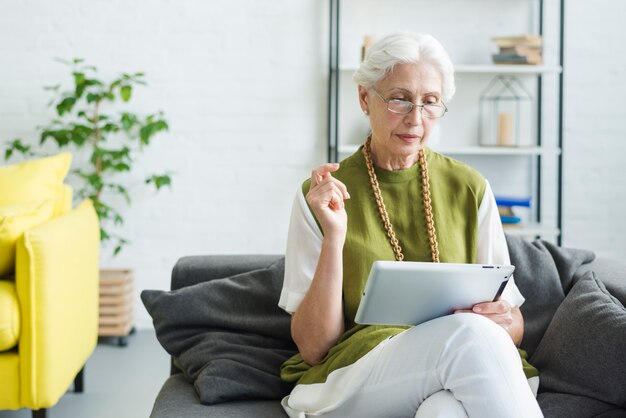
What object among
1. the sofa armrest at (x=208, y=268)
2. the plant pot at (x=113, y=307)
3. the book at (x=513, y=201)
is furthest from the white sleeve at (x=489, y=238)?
the plant pot at (x=113, y=307)

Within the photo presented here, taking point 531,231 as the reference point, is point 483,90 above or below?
above

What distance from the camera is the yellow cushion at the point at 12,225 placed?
265cm

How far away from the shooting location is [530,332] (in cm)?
213

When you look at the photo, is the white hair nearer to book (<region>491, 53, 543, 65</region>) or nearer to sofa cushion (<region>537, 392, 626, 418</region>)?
sofa cushion (<region>537, 392, 626, 418</region>)

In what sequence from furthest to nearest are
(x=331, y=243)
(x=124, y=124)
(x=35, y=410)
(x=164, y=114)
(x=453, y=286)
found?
(x=164, y=114) < (x=124, y=124) < (x=35, y=410) < (x=331, y=243) < (x=453, y=286)

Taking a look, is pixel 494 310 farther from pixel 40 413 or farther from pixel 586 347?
pixel 40 413

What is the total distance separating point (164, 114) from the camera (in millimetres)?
4184

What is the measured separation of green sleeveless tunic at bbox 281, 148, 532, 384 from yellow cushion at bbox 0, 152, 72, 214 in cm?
144

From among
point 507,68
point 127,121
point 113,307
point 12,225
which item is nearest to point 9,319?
point 12,225

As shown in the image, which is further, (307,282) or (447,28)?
(447,28)

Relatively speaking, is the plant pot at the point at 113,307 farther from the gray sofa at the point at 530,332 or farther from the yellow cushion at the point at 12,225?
the gray sofa at the point at 530,332

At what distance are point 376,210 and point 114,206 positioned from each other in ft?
8.18

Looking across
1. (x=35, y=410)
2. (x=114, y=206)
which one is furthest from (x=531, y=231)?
(x=35, y=410)

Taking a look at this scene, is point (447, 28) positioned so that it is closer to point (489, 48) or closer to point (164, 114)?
point (489, 48)
